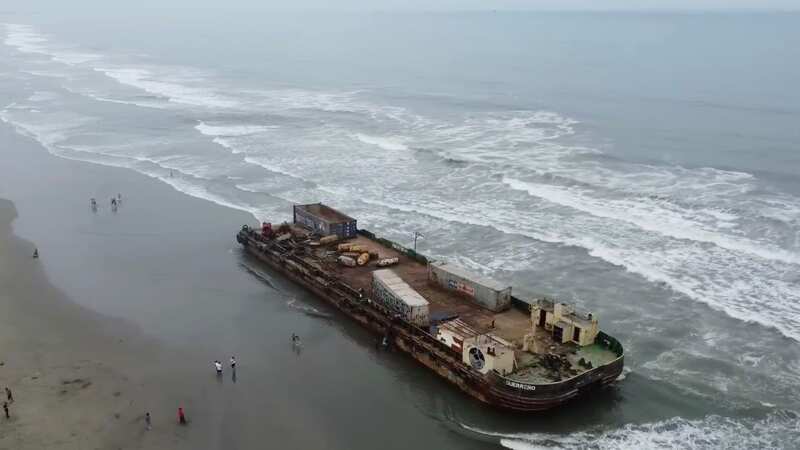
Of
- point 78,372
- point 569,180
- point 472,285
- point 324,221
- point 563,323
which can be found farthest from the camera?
point 569,180

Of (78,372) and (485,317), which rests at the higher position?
(485,317)

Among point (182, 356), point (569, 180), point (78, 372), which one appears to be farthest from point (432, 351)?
point (569, 180)

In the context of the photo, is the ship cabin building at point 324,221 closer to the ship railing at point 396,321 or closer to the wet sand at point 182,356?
the ship railing at point 396,321

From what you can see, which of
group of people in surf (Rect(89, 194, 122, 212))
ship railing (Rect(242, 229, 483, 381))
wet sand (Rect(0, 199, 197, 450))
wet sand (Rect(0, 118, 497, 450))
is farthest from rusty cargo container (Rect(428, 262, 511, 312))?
group of people in surf (Rect(89, 194, 122, 212))

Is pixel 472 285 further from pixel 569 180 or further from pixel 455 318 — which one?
pixel 569 180

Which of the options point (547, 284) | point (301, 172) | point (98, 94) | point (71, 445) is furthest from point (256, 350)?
point (98, 94)

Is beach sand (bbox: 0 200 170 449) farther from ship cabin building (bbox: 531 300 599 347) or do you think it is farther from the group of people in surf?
ship cabin building (bbox: 531 300 599 347)
